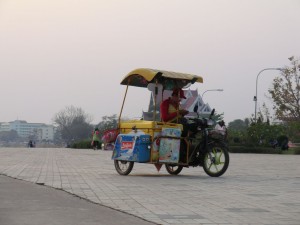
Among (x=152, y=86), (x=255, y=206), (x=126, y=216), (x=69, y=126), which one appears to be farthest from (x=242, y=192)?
(x=69, y=126)

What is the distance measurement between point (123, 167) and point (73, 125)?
9009cm

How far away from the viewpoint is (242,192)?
9555 millimetres

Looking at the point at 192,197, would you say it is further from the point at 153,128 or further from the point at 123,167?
the point at 123,167

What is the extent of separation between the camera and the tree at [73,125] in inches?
3885

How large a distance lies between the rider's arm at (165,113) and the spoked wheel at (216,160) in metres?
1.22

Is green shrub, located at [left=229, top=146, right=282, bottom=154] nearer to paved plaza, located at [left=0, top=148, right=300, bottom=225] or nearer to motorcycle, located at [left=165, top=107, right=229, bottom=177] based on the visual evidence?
motorcycle, located at [left=165, top=107, right=229, bottom=177]

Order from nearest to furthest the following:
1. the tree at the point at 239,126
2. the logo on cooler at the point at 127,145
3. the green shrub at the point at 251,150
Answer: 1. the logo on cooler at the point at 127,145
2. the green shrub at the point at 251,150
3. the tree at the point at 239,126

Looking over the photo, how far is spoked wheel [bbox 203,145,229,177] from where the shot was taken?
12.6m

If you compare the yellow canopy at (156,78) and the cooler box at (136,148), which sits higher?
the yellow canopy at (156,78)

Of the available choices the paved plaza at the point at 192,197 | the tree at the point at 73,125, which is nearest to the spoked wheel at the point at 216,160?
the paved plaza at the point at 192,197

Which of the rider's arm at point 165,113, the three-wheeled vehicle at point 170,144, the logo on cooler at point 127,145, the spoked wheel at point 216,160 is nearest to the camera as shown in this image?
the spoked wheel at point 216,160

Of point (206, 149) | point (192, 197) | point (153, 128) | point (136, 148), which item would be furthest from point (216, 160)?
point (192, 197)

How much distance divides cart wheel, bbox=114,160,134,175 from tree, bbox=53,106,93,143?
80.6 meters

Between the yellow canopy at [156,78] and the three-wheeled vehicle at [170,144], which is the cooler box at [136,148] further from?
the yellow canopy at [156,78]
